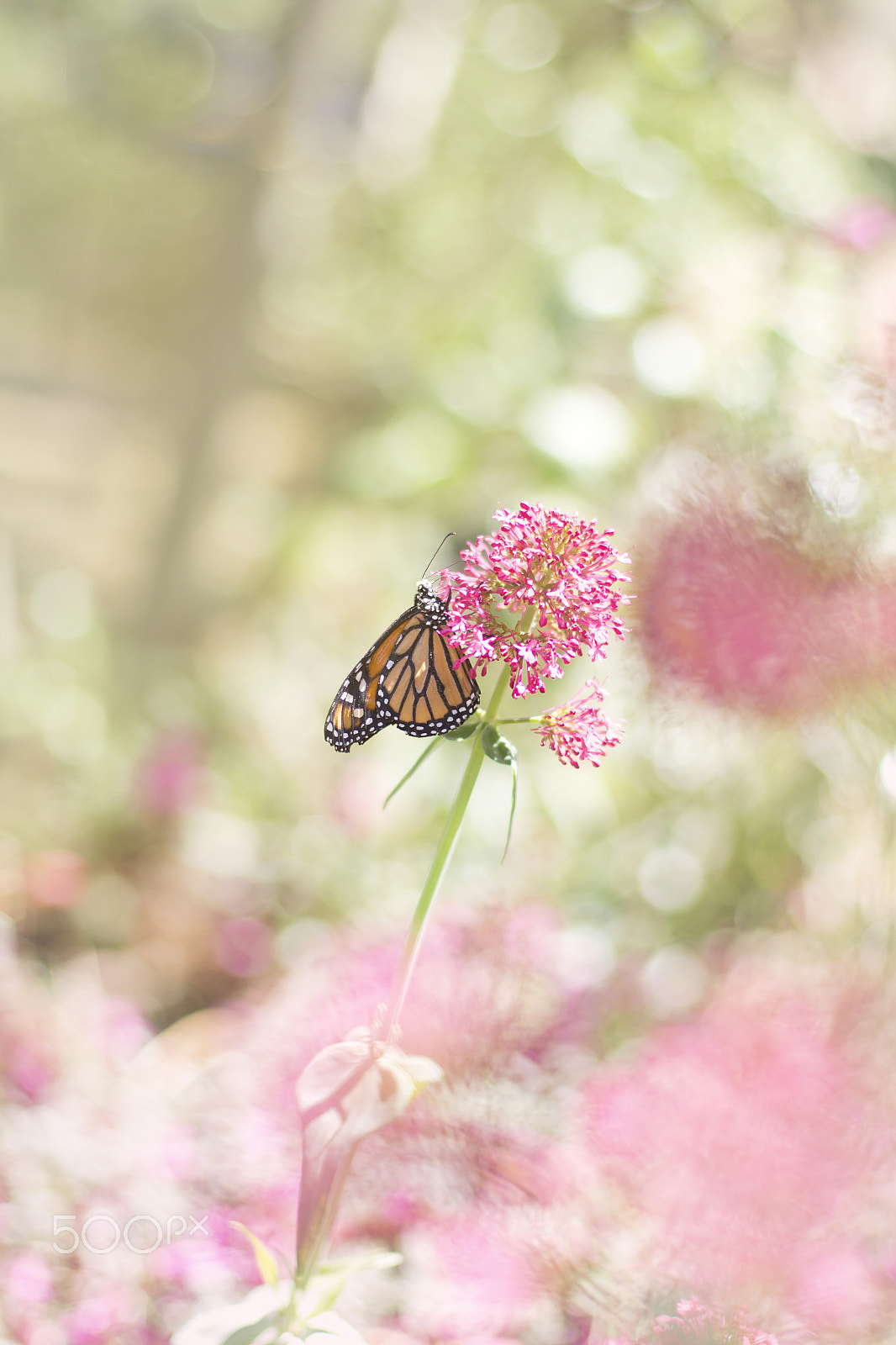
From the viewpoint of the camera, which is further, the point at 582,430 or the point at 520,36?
the point at 520,36

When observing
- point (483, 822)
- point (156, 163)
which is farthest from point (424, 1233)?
point (156, 163)

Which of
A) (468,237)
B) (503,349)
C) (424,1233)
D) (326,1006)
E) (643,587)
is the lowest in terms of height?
(424,1233)

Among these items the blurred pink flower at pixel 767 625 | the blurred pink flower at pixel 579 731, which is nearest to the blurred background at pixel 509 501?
the blurred pink flower at pixel 767 625

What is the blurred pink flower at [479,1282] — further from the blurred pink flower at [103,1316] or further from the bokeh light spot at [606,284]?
the bokeh light spot at [606,284]

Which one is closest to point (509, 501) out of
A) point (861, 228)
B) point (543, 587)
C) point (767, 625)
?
point (861, 228)

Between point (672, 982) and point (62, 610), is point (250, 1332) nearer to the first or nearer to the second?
point (672, 982)

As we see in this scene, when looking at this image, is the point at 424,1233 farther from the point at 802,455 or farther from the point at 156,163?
the point at 156,163

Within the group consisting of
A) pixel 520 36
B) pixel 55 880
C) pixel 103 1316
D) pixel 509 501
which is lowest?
pixel 103 1316
